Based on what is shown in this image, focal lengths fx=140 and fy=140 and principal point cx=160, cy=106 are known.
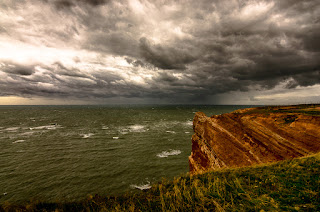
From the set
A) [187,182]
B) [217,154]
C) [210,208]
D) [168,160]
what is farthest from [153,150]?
[210,208]

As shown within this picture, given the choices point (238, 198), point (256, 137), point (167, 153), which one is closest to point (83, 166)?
point (167, 153)

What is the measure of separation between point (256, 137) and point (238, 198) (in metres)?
11.0

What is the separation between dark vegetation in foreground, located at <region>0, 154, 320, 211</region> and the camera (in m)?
4.27

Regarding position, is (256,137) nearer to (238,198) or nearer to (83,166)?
(238,198)

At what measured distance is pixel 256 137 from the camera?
13.7m

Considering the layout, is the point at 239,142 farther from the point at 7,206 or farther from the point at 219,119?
the point at 7,206

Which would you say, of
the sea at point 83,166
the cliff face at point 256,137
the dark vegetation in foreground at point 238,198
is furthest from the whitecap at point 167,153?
the dark vegetation in foreground at point 238,198

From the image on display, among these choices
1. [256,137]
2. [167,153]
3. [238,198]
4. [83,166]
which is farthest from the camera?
Answer: [167,153]

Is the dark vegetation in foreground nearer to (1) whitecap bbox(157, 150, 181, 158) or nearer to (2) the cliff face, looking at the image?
(2) the cliff face

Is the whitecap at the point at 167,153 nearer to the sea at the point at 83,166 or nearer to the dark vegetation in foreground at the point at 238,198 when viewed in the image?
the sea at the point at 83,166

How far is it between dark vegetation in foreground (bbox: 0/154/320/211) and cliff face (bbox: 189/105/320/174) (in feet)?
20.6

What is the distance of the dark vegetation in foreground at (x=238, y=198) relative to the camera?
4.27 metres

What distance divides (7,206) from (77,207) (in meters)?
2.60

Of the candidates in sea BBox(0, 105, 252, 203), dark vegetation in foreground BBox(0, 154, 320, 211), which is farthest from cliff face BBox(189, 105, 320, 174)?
sea BBox(0, 105, 252, 203)
